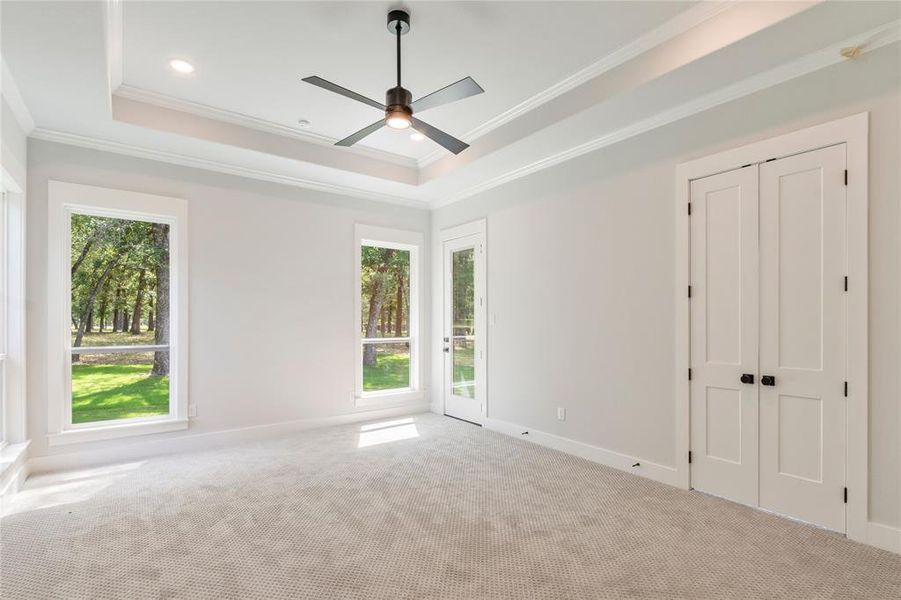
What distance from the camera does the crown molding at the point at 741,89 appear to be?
7.96ft

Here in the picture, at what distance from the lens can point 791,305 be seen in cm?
281

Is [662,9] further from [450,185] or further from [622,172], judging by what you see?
[450,185]

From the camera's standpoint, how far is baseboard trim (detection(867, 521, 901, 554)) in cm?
239

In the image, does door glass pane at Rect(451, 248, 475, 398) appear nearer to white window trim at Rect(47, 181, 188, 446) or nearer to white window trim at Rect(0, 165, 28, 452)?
white window trim at Rect(47, 181, 188, 446)

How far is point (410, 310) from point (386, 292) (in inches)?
17.0

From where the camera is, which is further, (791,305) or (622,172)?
(622,172)

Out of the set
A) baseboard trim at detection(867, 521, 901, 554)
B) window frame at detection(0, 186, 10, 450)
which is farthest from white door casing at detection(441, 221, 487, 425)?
window frame at detection(0, 186, 10, 450)

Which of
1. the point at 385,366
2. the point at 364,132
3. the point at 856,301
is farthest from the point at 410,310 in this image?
the point at 856,301

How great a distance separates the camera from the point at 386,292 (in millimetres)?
6137

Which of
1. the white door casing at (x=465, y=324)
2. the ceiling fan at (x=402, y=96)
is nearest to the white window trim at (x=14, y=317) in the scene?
the ceiling fan at (x=402, y=96)

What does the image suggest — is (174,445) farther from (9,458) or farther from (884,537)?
(884,537)

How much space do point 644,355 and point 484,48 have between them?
2645 mm

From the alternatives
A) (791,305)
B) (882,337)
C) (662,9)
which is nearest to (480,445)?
(791,305)

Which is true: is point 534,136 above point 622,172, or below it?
above
